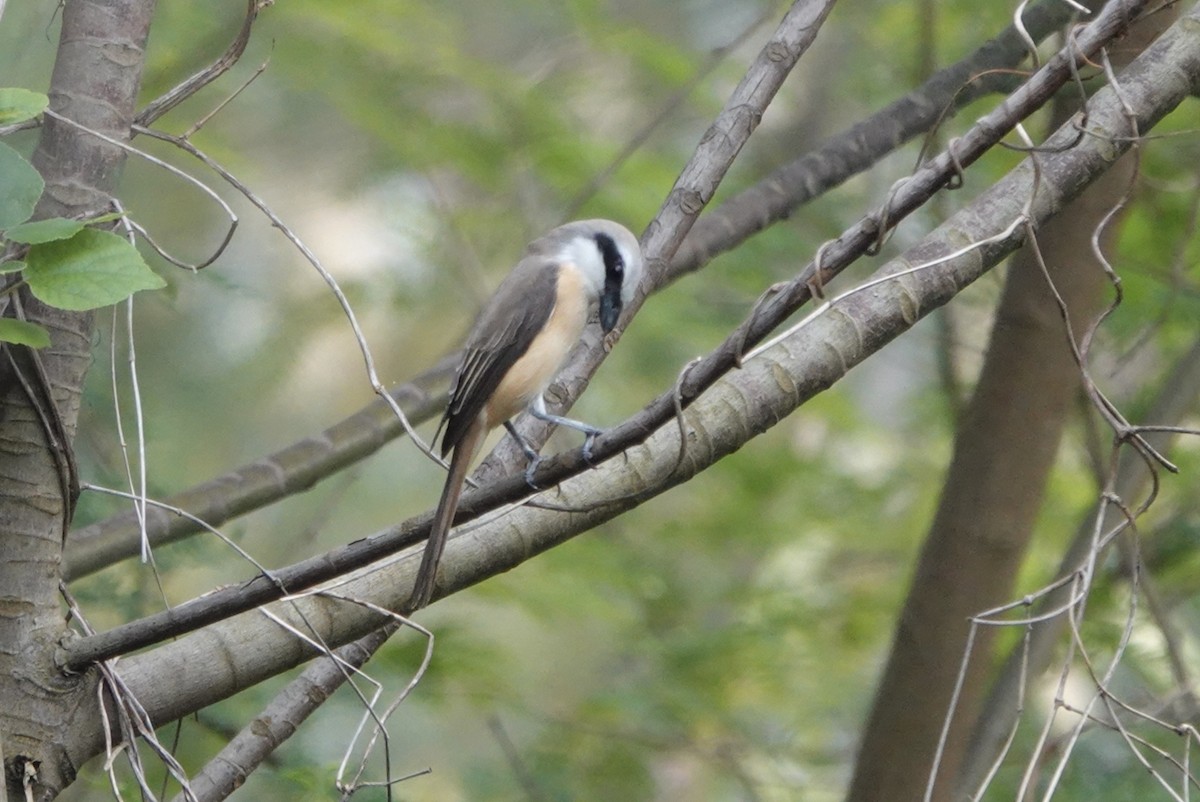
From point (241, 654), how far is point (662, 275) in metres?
1.59

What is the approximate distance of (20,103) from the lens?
192 cm

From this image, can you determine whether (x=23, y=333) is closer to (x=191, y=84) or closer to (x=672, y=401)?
(x=191, y=84)

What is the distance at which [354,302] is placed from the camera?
643 cm

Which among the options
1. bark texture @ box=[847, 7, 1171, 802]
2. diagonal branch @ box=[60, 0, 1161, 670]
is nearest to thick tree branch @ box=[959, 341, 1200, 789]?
bark texture @ box=[847, 7, 1171, 802]

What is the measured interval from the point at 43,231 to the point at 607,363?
196 inches

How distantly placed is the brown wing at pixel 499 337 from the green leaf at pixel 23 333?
4.32ft

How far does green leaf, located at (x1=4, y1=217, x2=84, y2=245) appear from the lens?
1840mm

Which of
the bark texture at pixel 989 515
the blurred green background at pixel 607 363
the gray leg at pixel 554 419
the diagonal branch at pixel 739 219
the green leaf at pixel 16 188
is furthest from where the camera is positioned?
the blurred green background at pixel 607 363

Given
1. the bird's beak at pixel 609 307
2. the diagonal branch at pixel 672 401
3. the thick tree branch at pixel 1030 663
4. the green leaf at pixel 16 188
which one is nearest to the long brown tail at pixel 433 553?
the diagonal branch at pixel 672 401

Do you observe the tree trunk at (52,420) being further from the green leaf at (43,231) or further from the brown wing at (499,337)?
the brown wing at (499,337)

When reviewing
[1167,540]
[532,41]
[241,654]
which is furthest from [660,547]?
[241,654]

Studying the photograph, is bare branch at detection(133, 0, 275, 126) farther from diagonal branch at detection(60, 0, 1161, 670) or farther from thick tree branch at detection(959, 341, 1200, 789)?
thick tree branch at detection(959, 341, 1200, 789)

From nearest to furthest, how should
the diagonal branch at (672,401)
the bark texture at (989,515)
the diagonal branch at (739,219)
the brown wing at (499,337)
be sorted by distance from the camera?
the diagonal branch at (672,401) < the diagonal branch at (739,219) < the brown wing at (499,337) < the bark texture at (989,515)

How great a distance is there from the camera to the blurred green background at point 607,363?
4445mm
